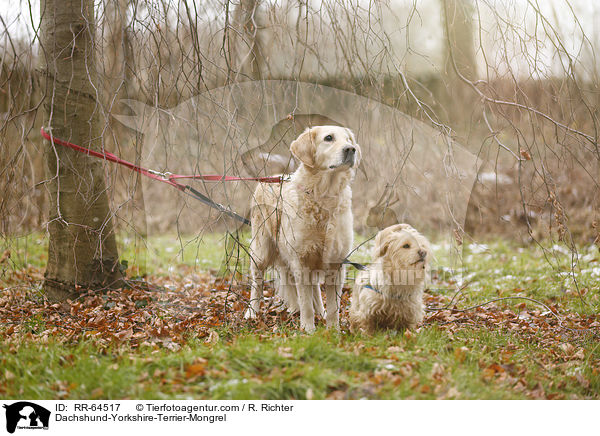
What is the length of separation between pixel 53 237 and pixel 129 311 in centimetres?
92

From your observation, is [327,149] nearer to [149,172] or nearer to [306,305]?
[306,305]

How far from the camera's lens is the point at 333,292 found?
3348mm

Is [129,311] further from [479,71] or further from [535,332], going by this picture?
[479,71]

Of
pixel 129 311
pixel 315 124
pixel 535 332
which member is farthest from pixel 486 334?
pixel 129 311

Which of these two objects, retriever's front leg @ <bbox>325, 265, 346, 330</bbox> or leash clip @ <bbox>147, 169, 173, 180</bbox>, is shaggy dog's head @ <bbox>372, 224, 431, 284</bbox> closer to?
retriever's front leg @ <bbox>325, 265, 346, 330</bbox>

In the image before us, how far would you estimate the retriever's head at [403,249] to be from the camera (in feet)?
9.45

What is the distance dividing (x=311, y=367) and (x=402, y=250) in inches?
38.8

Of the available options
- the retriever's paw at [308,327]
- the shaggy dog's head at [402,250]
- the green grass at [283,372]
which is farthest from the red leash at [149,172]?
the green grass at [283,372]

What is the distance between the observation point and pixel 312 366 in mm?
2393

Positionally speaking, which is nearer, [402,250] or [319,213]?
[402,250]

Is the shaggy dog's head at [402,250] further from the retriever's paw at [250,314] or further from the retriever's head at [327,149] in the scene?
the retriever's paw at [250,314]

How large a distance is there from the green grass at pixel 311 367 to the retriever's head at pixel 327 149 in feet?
3.79
